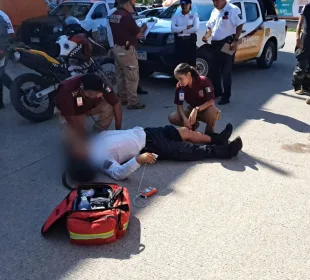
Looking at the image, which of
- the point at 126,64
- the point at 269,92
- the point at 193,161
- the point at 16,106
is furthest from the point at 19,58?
the point at 269,92

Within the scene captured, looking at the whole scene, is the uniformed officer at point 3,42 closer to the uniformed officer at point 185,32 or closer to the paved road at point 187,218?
the paved road at point 187,218

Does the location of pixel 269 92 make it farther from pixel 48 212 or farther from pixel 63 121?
pixel 48 212

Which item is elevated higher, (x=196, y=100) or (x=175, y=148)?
(x=196, y=100)

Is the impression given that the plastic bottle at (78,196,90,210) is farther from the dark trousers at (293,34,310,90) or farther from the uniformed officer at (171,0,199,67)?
the dark trousers at (293,34,310,90)

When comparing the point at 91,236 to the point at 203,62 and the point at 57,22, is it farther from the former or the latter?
the point at 57,22

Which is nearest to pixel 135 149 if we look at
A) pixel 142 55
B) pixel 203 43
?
pixel 142 55

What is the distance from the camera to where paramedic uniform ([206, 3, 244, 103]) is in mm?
6844

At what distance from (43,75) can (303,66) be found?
4.63 meters

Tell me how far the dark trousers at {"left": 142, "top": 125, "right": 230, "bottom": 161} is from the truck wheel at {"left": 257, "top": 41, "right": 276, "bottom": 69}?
20.7 feet

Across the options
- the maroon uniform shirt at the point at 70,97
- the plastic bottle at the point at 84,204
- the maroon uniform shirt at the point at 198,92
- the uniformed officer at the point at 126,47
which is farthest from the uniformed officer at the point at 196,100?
the plastic bottle at the point at 84,204

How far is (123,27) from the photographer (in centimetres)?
655

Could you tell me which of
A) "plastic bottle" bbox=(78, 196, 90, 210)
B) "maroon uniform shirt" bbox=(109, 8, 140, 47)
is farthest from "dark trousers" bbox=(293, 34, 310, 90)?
"plastic bottle" bbox=(78, 196, 90, 210)

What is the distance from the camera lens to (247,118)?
6.45 m

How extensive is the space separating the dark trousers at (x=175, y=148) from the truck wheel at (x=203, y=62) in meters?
3.79
